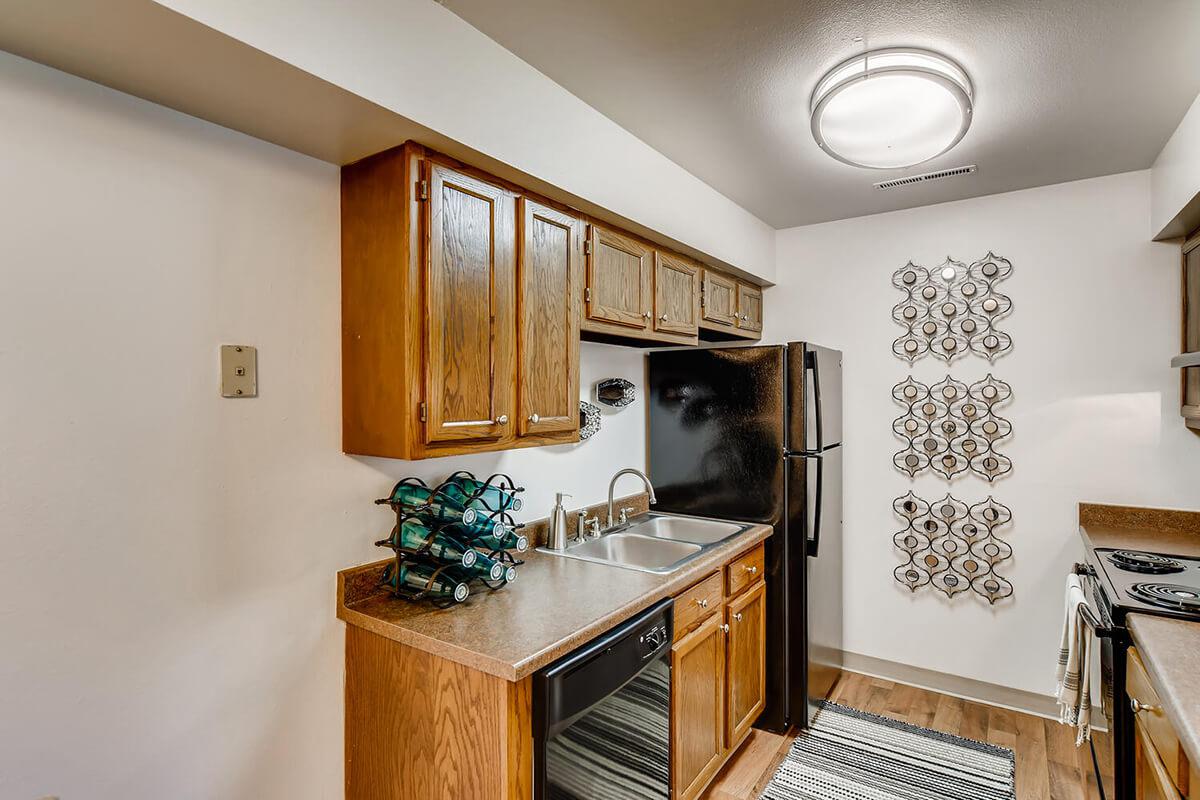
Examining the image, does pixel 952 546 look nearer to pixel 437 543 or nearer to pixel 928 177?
pixel 928 177

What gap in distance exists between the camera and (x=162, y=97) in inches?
52.5

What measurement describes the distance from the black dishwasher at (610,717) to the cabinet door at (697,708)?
2.2 inches

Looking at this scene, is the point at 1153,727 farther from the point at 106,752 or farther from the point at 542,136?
the point at 106,752

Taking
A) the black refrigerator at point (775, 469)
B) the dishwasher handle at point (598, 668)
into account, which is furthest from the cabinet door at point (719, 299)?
the dishwasher handle at point (598, 668)

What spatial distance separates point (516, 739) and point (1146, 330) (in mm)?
2972

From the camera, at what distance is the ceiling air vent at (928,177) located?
2.52m

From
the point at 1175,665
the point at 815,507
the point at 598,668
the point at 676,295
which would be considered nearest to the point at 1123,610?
the point at 1175,665

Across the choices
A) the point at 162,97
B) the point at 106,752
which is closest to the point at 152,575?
the point at 106,752

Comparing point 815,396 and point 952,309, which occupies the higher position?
point 952,309

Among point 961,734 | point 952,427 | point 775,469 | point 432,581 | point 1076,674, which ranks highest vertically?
point 952,427

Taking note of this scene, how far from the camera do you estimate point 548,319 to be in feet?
6.35

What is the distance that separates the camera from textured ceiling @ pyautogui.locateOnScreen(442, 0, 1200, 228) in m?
1.53

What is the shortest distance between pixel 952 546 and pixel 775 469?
1.09 m

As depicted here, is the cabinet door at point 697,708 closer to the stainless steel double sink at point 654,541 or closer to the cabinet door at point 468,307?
the stainless steel double sink at point 654,541
